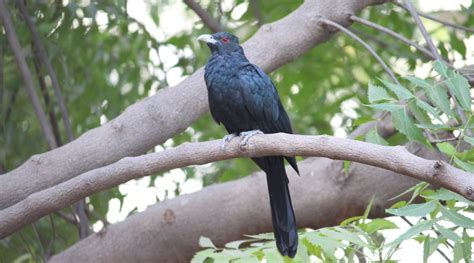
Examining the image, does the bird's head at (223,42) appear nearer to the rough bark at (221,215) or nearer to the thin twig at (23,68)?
the rough bark at (221,215)

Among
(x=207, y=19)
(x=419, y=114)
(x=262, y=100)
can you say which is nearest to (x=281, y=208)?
(x=262, y=100)

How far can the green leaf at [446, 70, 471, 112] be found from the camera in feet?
10.8

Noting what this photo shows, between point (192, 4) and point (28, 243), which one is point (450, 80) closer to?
point (192, 4)

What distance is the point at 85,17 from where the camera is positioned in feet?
16.6

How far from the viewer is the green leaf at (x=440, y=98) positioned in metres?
3.37

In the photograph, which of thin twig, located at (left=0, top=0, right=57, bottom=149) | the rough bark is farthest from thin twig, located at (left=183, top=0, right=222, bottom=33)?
thin twig, located at (left=0, top=0, right=57, bottom=149)

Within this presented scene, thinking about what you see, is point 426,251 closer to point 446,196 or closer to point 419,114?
point 446,196

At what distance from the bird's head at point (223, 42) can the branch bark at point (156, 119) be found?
0.09m

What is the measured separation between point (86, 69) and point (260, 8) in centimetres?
128

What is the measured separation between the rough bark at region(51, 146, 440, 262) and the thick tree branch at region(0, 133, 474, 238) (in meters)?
1.16

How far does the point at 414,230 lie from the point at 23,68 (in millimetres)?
2676

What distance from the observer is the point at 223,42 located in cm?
476

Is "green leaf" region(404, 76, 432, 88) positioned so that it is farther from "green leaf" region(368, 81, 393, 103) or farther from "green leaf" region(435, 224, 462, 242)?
"green leaf" region(435, 224, 462, 242)

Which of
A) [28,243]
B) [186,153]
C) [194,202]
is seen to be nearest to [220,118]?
[194,202]
